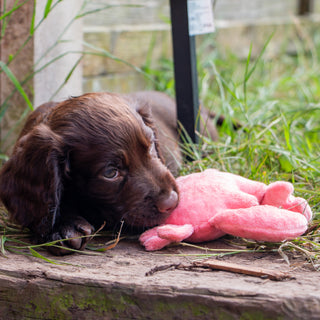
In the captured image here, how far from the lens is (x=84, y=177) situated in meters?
2.30

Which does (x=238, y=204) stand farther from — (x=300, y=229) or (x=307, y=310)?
(x=307, y=310)

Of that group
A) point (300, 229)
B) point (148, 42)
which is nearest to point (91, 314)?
point (300, 229)

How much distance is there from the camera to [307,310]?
60.8 inches

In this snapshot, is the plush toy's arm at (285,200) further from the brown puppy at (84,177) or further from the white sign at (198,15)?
the white sign at (198,15)

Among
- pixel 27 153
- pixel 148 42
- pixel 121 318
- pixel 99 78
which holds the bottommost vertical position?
pixel 121 318

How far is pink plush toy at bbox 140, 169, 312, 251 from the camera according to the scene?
1.97m

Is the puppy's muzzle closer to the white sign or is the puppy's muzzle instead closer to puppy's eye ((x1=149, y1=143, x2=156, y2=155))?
puppy's eye ((x1=149, y1=143, x2=156, y2=155))

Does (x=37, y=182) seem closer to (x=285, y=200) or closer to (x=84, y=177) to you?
(x=84, y=177)

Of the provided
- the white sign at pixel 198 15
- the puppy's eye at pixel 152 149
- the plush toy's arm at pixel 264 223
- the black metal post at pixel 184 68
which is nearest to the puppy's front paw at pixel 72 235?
the puppy's eye at pixel 152 149

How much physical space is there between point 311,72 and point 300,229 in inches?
164

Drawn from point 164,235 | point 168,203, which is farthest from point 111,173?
point 164,235

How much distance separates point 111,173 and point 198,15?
4.70 ft

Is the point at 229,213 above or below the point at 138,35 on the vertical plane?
below

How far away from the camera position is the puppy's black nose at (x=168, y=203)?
2.20 meters
